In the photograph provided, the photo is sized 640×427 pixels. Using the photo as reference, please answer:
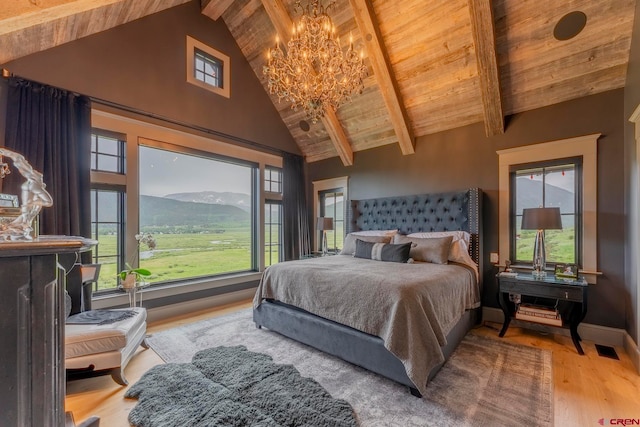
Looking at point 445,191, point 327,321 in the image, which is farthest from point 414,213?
point 327,321

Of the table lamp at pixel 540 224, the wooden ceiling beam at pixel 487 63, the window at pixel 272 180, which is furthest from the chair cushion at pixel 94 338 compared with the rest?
the wooden ceiling beam at pixel 487 63

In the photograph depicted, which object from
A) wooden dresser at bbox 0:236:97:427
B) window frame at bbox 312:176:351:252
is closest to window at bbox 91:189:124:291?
wooden dresser at bbox 0:236:97:427

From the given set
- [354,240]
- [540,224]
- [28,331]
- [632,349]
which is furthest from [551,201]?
[28,331]

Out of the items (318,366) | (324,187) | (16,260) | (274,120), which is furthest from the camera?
(324,187)

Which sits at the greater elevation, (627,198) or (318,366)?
(627,198)

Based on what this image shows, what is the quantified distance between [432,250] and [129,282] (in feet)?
11.3

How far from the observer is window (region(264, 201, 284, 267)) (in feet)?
16.9

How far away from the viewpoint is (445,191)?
13.1 feet

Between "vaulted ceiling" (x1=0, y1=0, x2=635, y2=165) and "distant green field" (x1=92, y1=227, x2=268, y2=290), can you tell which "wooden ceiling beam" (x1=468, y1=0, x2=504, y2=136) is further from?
"distant green field" (x1=92, y1=227, x2=268, y2=290)

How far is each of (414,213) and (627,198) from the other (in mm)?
2211

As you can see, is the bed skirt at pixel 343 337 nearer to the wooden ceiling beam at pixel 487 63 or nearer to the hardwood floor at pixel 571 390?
the hardwood floor at pixel 571 390

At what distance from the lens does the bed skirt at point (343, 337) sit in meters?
2.07

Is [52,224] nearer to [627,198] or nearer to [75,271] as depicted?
[75,271]

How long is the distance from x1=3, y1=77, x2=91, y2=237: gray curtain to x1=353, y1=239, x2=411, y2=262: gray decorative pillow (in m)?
3.28
